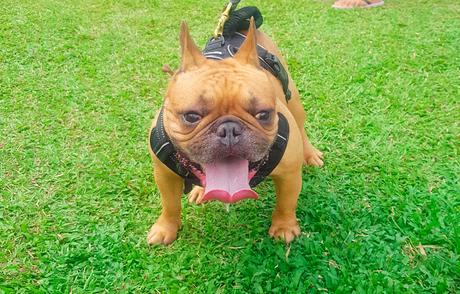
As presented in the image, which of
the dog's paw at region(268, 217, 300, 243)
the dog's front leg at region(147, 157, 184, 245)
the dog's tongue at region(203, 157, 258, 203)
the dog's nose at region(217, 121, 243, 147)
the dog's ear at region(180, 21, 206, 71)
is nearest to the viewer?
the dog's nose at region(217, 121, 243, 147)

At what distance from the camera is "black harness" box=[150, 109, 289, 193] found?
7.57 feet

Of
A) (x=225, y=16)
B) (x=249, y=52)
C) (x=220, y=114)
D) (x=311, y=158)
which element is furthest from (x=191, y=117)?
(x=311, y=158)

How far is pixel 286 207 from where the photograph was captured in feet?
8.97

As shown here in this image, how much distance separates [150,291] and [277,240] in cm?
77

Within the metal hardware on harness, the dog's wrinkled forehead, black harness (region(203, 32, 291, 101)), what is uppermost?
the dog's wrinkled forehead

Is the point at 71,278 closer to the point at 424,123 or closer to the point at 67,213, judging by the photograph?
the point at 67,213

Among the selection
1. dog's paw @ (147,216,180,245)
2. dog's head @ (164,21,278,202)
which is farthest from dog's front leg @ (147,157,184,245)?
dog's head @ (164,21,278,202)

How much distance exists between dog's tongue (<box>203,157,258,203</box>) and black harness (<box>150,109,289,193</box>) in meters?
0.10

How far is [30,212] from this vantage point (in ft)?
10.1

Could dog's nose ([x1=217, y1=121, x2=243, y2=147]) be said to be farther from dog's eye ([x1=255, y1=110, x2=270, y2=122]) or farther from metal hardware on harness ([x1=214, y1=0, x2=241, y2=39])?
metal hardware on harness ([x1=214, y1=0, x2=241, y2=39])

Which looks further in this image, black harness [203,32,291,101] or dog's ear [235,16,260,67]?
black harness [203,32,291,101]

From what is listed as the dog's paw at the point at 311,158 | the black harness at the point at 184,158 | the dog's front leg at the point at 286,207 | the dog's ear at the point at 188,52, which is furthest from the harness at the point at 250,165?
the dog's paw at the point at 311,158

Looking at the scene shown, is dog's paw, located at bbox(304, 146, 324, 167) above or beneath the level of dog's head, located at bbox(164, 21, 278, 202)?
beneath

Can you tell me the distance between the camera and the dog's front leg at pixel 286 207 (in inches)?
102
